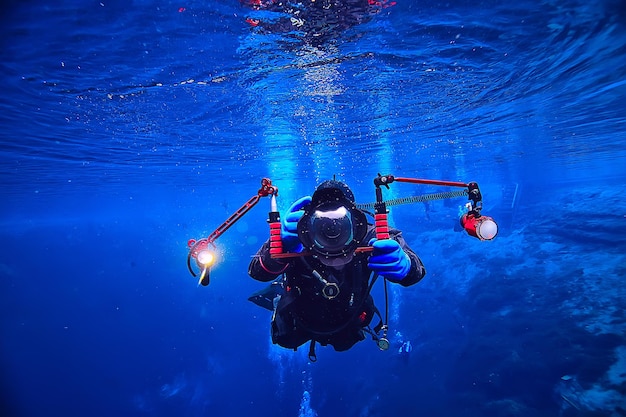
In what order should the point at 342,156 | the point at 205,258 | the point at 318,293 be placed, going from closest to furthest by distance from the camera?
the point at 205,258, the point at 318,293, the point at 342,156

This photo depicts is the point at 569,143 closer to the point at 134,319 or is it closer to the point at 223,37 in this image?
the point at 223,37

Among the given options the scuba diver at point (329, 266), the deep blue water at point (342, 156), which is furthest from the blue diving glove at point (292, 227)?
the deep blue water at point (342, 156)

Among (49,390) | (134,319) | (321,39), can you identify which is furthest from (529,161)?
(49,390)

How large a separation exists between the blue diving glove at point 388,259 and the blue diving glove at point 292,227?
0.78 meters

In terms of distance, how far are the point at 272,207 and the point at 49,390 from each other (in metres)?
35.2

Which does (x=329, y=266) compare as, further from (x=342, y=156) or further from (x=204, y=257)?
(x=342, y=156)

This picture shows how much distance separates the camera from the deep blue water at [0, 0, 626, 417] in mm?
6352

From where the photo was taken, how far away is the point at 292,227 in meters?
2.95

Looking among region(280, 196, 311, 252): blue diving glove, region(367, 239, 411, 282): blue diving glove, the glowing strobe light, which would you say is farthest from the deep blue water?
region(367, 239, 411, 282): blue diving glove

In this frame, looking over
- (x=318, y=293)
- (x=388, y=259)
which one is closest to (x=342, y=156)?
(x=318, y=293)

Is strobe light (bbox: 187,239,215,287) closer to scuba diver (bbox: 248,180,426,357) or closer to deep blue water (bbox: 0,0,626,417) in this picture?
scuba diver (bbox: 248,180,426,357)

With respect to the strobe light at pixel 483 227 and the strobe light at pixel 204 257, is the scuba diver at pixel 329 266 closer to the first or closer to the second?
the strobe light at pixel 204 257

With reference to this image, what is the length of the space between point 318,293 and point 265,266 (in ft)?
2.29

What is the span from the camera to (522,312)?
17.5 metres
